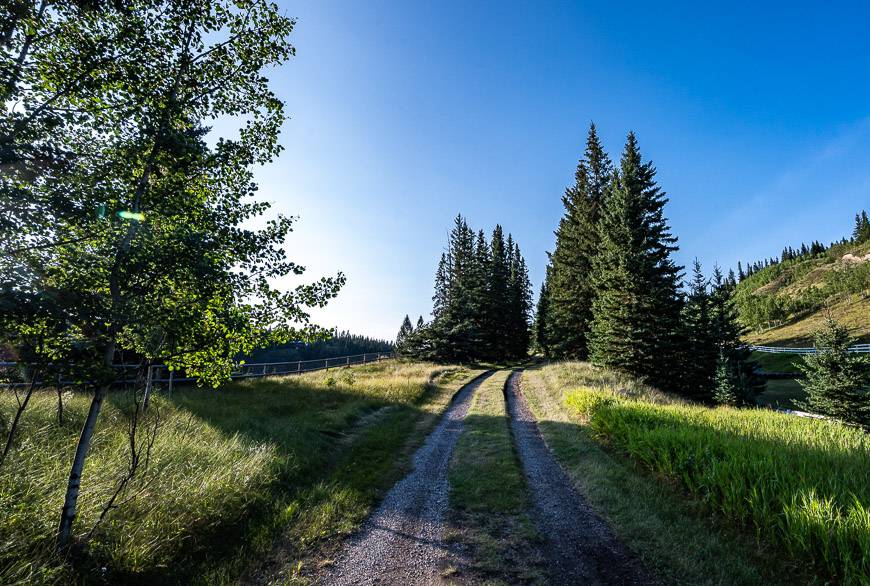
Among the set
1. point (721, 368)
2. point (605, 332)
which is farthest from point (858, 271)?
point (605, 332)

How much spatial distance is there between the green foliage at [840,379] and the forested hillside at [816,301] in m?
36.6

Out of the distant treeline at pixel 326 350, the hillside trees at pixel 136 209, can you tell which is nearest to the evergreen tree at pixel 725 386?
the hillside trees at pixel 136 209

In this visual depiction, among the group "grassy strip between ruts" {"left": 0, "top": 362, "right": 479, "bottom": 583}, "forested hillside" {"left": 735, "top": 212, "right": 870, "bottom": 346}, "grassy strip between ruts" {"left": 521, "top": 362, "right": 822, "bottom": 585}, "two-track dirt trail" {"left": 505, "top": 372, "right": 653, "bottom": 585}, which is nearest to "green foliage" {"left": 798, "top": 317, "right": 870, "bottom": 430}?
"grassy strip between ruts" {"left": 521, "top": 362, "right": 822, "bottom": 585}

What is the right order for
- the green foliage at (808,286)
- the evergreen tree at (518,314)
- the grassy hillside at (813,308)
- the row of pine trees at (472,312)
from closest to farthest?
the row of pine trees at (472,312) → the evergreen tree at (518,314) → the grassy hillside at (813,308) → the green foliage at (808,286)

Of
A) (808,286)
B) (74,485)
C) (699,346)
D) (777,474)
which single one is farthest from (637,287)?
(808,286)

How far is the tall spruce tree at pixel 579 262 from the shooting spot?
3212cm

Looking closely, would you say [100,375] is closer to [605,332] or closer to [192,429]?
[192,429]

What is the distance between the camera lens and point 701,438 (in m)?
7.90

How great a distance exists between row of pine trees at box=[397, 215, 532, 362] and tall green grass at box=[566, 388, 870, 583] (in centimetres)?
2912

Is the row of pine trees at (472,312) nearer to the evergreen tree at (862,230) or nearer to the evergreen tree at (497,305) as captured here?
the evergreen tree at (497,305)

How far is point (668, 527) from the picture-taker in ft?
18.2

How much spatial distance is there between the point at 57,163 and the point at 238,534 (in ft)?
19.8

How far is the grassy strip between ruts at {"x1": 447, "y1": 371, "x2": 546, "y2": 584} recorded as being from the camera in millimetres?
4754

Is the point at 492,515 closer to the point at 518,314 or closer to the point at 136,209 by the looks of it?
the point at 136,209
